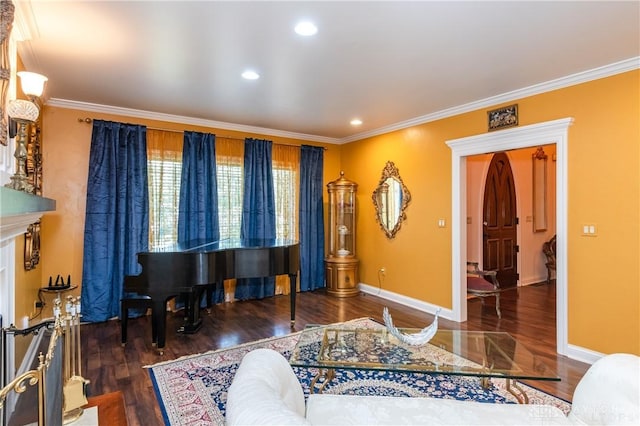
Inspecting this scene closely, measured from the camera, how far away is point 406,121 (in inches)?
192

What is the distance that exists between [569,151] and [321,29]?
264 centimetres

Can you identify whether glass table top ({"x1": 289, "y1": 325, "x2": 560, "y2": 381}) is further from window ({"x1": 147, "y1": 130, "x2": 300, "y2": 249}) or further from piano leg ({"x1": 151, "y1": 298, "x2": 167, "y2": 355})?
window ({"x1": 147, "y1": 130, "x2": 300, "y2": 249})

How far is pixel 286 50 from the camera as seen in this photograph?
271 centimetres

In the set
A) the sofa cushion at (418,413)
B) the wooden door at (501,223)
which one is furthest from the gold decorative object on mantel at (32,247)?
the wooden door at (501,223)

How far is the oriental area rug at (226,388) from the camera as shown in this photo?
230cm

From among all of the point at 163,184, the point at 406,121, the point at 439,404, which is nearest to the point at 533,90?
the point at 406,121

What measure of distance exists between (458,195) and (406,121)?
1.36 m

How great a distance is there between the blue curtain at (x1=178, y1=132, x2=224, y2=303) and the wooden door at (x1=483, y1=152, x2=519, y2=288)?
4431mm

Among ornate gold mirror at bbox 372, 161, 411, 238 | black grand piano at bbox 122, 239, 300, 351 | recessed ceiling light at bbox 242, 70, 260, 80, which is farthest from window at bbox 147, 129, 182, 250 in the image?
ornate gold mirror at bbox 372, 161, 411, 238

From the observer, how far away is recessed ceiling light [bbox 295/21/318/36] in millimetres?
2320

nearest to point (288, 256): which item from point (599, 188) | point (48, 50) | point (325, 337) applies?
point (325, 337)

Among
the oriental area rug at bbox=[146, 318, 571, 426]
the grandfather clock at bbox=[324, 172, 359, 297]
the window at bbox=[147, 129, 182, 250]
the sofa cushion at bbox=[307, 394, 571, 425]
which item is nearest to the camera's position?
the sofa cushion at bbox=[307, 394, 571, 425]

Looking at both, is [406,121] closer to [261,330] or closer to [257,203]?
[257,203]

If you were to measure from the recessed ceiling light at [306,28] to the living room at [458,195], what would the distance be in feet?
7.09
